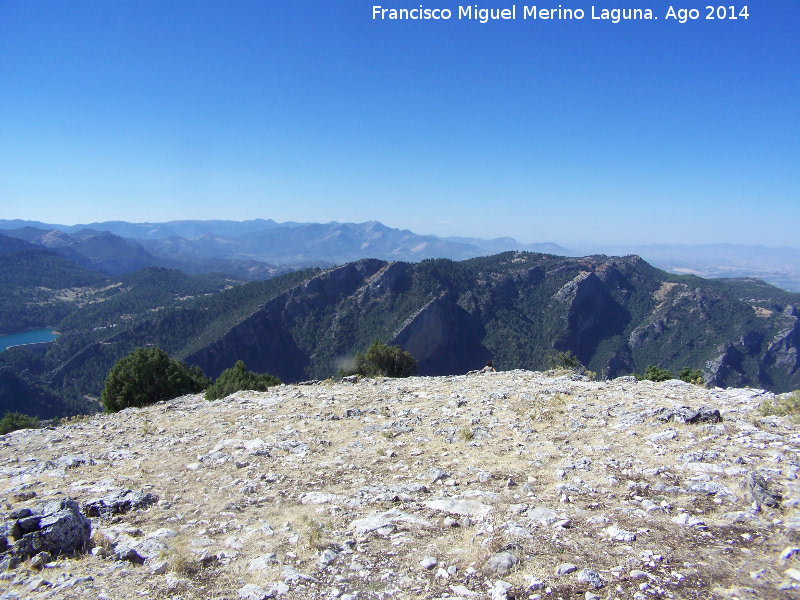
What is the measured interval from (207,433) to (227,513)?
655 centimetres

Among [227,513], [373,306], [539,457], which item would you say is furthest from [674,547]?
[373,306]

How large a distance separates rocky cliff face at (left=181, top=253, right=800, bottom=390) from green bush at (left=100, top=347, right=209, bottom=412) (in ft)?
370

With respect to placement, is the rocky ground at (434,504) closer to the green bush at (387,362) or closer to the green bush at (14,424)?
the green bush at (14,424)

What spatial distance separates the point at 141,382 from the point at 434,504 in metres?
23.5

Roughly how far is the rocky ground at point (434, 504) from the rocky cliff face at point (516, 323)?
421 ft

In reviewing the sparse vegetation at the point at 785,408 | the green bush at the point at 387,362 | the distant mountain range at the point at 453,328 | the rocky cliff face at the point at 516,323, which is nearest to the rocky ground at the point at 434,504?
the sparse vegetation at the point at 785,408

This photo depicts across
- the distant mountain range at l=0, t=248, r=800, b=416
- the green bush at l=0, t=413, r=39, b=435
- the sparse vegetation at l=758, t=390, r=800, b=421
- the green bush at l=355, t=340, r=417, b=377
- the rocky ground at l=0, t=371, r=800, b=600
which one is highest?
the sparse vegetation at l=758, t=390, r=800, b=421

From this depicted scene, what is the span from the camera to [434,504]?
7.82 metres

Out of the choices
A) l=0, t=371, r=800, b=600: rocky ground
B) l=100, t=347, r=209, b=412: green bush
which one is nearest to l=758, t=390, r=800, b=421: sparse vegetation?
l=0, t=371, r=800, b=600: rocky ground

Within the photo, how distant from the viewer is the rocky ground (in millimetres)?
5586

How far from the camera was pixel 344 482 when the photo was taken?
9.23 metres

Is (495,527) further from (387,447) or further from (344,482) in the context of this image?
(387,447)

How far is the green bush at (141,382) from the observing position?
24141mm

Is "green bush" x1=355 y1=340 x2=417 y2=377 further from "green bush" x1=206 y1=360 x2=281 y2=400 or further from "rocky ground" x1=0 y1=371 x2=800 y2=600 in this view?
"rocky ground" x1=0 y1=371 x2=800 y2=600
